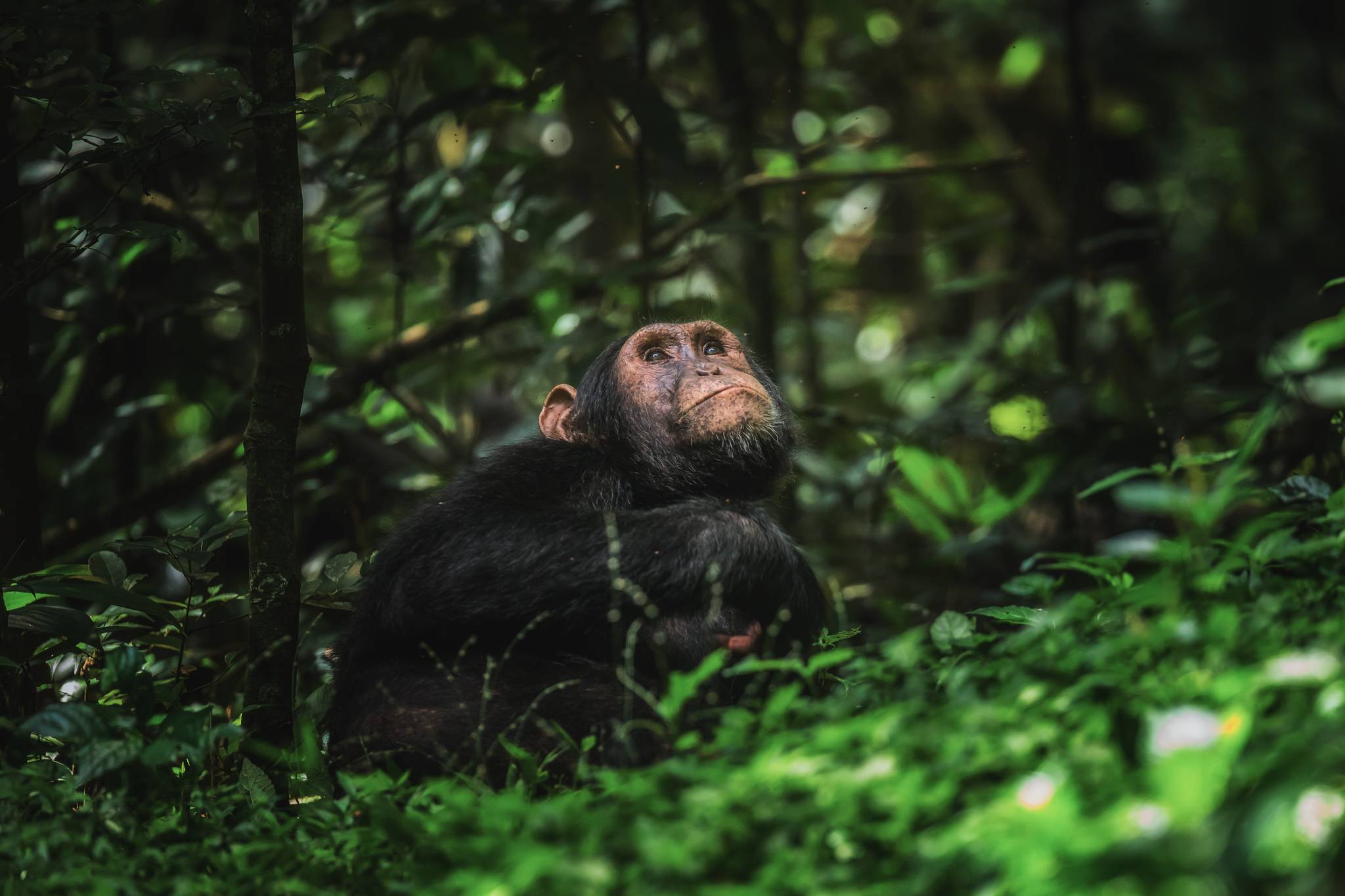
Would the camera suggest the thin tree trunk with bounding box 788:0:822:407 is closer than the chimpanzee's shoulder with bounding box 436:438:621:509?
No

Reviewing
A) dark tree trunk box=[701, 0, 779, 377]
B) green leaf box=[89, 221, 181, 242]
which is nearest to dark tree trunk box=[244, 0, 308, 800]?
green leaf box=[89, 221, 181, 242]

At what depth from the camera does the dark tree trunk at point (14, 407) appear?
368cm

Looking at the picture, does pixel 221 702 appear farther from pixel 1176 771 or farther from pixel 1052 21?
pixel 1052 21

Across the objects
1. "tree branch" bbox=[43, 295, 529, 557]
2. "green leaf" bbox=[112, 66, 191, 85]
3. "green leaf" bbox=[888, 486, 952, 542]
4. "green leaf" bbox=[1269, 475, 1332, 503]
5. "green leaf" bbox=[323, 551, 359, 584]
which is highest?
"green leaf" bbox=[112, 66, 191, 85]

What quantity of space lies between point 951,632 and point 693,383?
1.65m

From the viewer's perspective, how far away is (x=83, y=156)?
11.8 feet

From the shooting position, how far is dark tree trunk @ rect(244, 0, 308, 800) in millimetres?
3453

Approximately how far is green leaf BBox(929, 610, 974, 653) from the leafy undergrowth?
0.04ft

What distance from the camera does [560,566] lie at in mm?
3447

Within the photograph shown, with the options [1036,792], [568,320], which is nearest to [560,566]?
[1036,792]

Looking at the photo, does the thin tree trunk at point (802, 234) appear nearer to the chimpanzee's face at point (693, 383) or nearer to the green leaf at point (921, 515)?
the green leaf at point (921, 515)

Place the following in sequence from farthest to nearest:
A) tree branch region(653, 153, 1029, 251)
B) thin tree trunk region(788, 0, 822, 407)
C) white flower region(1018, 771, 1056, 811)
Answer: thin tree trunk region(788, 0, 822, 407), tree branch region(653, 153, 1029, 251), white flower region(1018, 771, 1056, 811)

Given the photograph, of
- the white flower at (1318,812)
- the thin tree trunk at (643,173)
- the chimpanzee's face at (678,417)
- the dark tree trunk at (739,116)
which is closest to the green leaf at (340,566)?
the chimpanzee's face at (678,417)

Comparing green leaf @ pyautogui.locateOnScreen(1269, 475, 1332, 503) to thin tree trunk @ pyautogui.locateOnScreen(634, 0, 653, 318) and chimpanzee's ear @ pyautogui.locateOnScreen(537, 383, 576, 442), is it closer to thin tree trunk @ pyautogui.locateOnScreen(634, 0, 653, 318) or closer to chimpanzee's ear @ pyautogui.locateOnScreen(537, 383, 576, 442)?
chimpanzee's ear @ pyautogui.locateOnScreen(537, 383, 576, 442)
